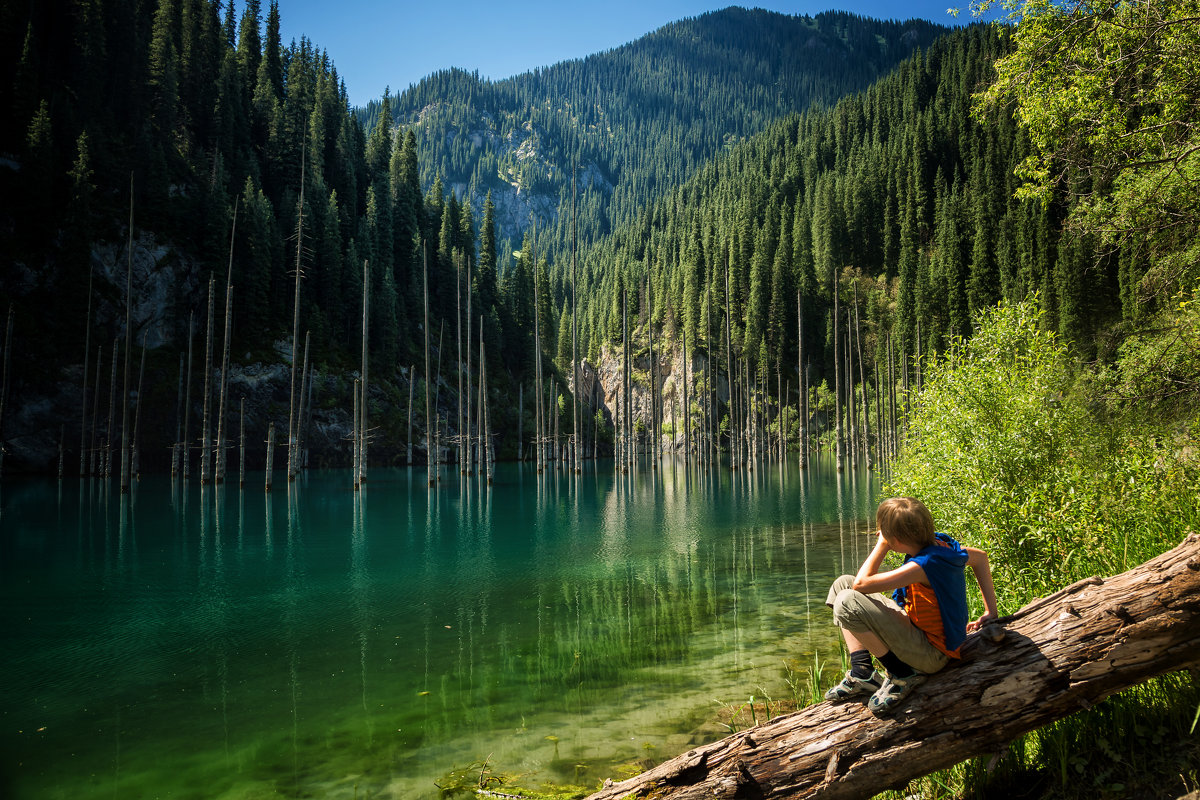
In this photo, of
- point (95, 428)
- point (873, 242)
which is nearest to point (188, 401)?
point (95, 428)

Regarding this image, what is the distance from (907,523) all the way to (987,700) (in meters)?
1.20

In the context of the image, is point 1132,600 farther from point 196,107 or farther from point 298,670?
point 196,107

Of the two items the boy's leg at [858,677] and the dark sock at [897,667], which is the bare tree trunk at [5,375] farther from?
the dark sock at [897,667]

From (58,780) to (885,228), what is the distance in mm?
116118

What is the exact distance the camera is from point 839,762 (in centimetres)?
416

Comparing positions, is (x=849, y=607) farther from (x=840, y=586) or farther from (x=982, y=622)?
(x=982, y=622)

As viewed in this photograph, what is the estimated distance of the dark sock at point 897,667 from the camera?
4.19 metres

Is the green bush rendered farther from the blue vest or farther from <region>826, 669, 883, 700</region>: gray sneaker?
<region>826, 669, 883, 700</region>: gray sneaker

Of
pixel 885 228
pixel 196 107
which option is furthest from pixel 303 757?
pixel 885 228

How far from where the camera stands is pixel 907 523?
14.7 feet

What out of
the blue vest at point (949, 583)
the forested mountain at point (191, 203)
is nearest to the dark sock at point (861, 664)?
the blue vest at point (949, 583)

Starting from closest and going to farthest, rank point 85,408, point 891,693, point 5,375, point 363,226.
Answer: point 891,693 < point 5,375 < point 85,408 < point 363,226

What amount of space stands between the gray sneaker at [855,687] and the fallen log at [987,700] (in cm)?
7

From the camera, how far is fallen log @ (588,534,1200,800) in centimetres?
381
